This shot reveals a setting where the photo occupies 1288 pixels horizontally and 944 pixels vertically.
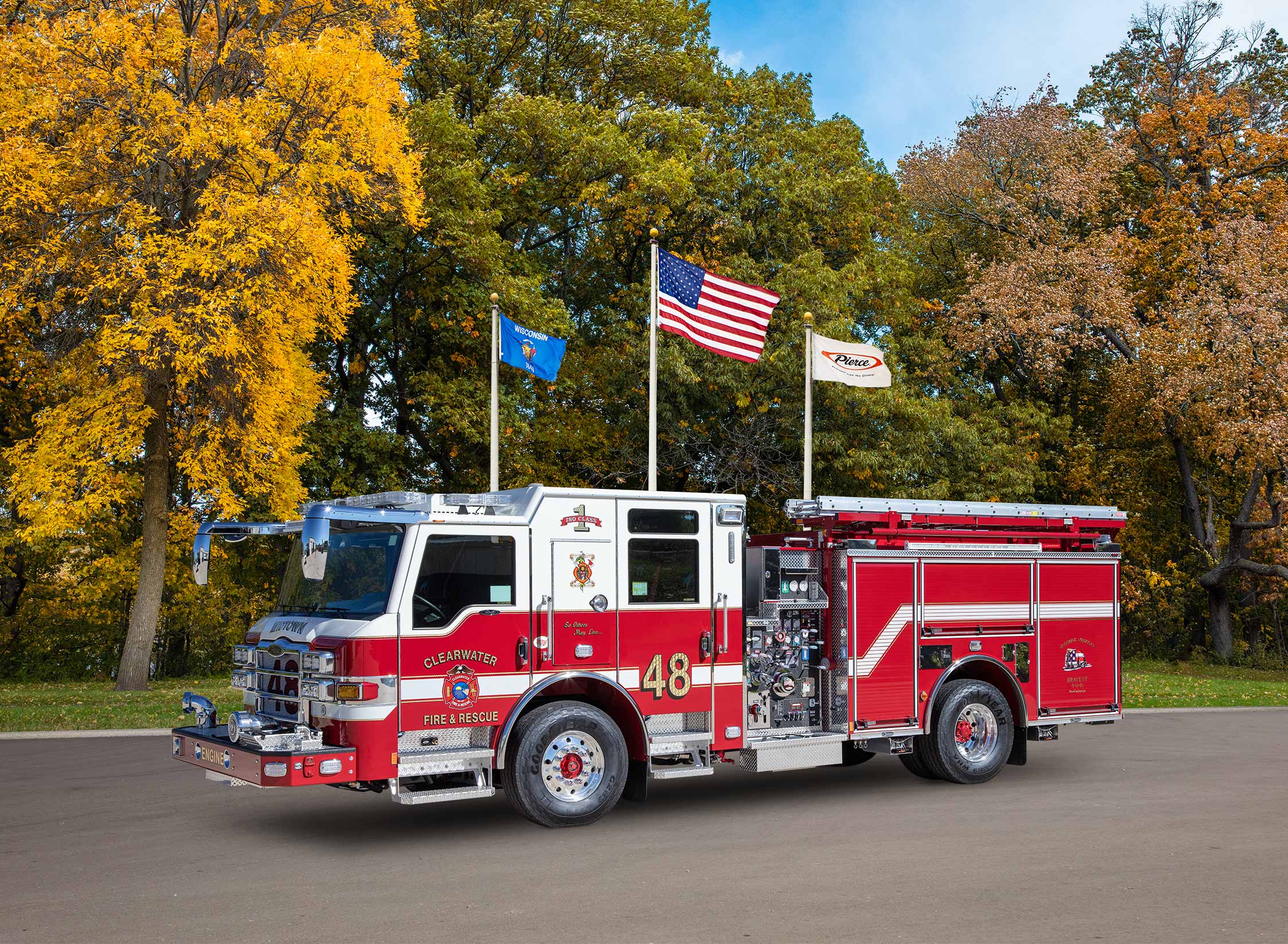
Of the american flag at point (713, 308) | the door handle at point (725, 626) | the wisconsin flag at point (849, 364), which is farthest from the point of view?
the wisconsin flag at point (849, 364)

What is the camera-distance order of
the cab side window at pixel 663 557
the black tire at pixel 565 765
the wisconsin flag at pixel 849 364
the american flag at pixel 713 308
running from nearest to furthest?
the black tire at pixel 565 765
the cab side window at pixel 663 557
the american flag at pixel 713 308
the wisconsin flag at pixel 849 364

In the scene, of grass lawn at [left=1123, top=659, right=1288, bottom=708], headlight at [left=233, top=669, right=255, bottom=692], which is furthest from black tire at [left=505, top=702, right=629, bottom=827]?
grass lawn at [left=1123, top=659, right=1288, bottom=708]

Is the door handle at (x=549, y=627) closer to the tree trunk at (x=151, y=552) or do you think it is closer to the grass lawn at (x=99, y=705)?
the grass lawn at (x=99, y=705)

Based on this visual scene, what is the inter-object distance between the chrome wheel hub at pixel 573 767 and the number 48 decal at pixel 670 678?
67 cm

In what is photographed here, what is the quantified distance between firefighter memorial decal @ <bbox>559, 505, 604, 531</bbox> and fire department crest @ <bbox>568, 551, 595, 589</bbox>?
214 mm

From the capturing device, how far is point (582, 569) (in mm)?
10172

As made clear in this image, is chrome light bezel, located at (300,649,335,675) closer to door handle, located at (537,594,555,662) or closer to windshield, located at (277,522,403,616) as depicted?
windshield, located at (277,522,403,616)

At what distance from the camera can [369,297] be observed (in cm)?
2991

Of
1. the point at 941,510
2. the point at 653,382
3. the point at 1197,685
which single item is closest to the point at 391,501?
the point at 941,510

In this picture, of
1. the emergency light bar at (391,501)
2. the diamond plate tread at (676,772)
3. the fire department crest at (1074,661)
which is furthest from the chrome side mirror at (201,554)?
the fire department crest at (1074,661)

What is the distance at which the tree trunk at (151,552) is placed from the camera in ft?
75.6

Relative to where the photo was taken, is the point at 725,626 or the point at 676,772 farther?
the point at 725,626

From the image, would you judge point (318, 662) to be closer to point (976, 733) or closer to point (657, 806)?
point (657, 806)

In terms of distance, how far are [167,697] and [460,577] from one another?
43.1ft
